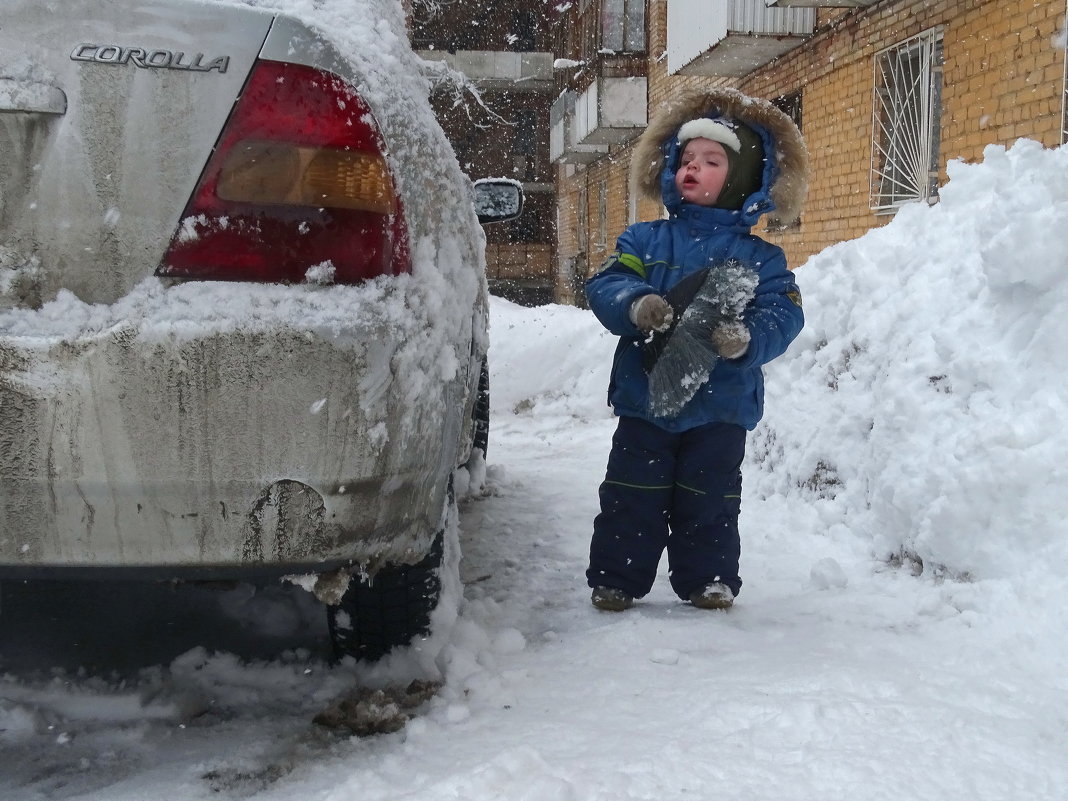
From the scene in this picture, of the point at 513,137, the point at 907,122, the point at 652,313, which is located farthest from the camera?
the point at 513,137

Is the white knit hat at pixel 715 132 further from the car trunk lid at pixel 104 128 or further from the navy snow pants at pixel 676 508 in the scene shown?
the car trunk lid at pixel 104 128

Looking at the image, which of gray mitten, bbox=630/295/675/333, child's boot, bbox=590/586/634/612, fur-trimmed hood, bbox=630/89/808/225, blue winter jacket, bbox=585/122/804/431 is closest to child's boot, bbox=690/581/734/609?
child's boot, bbox=590/586/634/612

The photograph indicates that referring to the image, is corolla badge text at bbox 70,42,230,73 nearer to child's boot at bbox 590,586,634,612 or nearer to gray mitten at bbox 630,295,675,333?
gray mitten at bbox 630,295,675,333

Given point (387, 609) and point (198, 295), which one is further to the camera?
point (387, 609)

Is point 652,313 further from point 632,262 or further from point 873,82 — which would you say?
point 873,82

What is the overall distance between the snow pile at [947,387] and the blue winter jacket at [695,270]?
70 centimetres

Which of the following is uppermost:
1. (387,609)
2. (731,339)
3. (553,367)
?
(731,339)

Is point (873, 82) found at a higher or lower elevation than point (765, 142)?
higher

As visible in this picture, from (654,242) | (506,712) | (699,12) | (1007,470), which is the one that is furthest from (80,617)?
(699,12)

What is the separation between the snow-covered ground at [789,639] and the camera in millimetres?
1765

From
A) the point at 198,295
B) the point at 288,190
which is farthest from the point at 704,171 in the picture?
the point at 198,295

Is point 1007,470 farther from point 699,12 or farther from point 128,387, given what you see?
point 699,12

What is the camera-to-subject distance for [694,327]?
8.32 feet

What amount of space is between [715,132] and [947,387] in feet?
4.07
